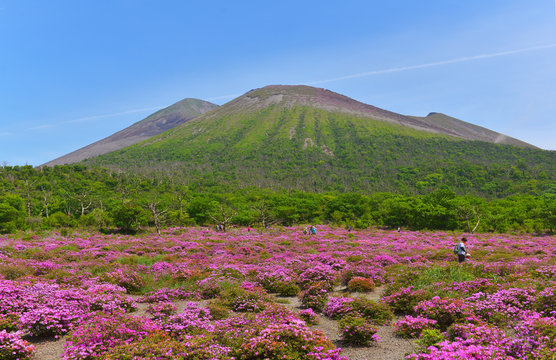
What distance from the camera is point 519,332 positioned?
6449 millimetres

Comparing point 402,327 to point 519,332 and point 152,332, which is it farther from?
point 152,332

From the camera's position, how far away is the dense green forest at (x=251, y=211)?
53969 millimetres

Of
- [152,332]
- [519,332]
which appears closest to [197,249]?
[152,332]

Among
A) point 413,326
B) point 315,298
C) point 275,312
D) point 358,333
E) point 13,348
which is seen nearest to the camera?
point 13,348

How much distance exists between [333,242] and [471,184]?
5741 inches

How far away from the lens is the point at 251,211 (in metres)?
73.1

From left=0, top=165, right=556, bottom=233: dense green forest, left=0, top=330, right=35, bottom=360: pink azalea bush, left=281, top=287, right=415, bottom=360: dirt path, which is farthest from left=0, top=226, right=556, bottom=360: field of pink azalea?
left=0, top=165, right=556, bottom=233: dense green forest

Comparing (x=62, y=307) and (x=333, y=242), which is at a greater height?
(x=62, y=307)

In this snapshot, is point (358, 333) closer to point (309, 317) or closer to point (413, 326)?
point (413, 326)

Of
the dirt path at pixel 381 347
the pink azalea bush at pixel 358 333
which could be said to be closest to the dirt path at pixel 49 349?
the dirt path at pixel 381 347

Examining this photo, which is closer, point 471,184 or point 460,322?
point 460,322

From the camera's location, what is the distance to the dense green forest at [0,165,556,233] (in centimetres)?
5397

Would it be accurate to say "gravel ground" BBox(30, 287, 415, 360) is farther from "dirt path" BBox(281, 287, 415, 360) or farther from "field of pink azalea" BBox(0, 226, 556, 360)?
"field of pink azalea" BBox(0, 226, 556, 360)

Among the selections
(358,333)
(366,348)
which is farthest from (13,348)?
(366,348)
